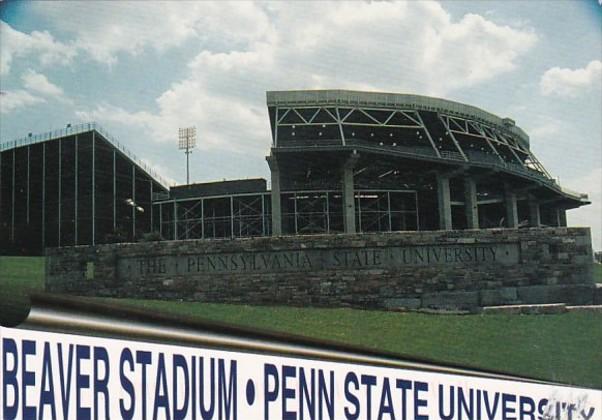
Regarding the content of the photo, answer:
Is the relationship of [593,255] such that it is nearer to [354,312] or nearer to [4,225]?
[354,312]

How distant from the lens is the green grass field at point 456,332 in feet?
10.5

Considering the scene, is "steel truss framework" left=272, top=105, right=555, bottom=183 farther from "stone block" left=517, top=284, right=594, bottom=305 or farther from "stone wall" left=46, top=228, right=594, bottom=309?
"stone block" left=517, top=284, right=594, bottom=305

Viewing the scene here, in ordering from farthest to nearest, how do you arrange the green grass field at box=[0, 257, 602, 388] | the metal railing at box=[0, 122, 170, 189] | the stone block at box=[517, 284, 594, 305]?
the stone block at box=[517, 284, 594, 305]
the green grass field at box=[0, 257, 602, 388]
the metal railing at box=[0, 122, 170, 189]

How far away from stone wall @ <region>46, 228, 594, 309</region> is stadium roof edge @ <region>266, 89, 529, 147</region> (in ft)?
2.56

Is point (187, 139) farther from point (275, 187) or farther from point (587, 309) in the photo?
point (587, 309)

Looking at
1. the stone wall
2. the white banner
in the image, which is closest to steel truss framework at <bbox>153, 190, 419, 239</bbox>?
the stone wall

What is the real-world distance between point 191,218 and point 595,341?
267cm

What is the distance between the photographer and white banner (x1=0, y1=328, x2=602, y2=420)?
7.60 feet

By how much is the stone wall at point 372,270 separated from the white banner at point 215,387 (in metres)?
0.86

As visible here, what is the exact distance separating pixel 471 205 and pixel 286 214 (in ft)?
4.24

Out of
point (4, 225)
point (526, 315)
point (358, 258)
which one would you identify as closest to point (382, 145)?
point (358, 258)

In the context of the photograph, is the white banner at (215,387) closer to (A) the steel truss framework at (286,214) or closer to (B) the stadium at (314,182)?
(B) the stadium at (314,182)

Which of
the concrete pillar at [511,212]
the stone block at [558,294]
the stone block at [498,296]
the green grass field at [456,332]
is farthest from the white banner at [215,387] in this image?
the concrete pillar at [511,212]

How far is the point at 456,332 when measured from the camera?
3535 mm
